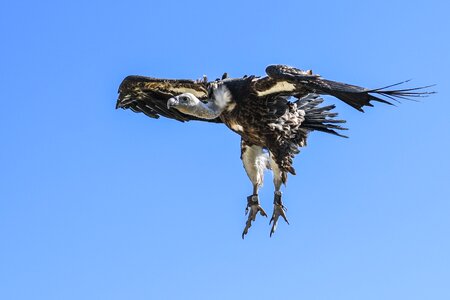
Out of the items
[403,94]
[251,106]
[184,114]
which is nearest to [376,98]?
[403,94]

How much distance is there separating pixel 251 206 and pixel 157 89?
2.54 meters

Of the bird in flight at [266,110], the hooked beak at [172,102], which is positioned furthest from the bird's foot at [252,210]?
the hooked beak at [172,102]

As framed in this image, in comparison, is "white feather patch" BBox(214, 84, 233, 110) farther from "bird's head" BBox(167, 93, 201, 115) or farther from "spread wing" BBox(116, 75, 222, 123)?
"spread wing" BBox(116, 75, 222, 123)

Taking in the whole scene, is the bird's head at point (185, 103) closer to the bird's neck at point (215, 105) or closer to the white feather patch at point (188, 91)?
the bird's neck at point (215, 105)

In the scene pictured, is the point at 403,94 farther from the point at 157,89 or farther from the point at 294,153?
the point at 157,89

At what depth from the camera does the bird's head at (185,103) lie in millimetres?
19922

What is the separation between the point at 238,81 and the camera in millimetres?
20219

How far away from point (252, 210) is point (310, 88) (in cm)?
268

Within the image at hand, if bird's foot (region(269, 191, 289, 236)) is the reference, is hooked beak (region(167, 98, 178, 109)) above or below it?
above

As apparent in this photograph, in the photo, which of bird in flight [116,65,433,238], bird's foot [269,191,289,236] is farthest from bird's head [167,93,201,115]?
bird's foot [269,191,289,236]

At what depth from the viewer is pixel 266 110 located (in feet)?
65.7

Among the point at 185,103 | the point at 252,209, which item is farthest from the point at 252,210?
the point at 185,103

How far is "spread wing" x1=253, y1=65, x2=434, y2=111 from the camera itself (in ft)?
59.7

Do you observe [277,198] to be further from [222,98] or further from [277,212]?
[222,98]
